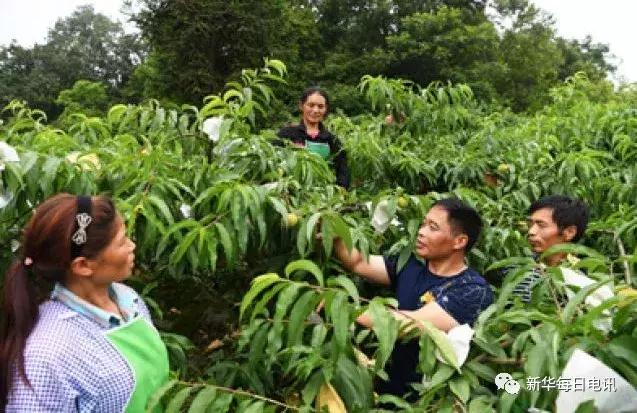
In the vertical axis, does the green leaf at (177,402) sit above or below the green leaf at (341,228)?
below

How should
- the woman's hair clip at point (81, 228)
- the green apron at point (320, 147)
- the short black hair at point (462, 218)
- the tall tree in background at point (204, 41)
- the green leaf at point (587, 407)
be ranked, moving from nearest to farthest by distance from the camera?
the green leaf at point (587, 407) < the woman's hair clip at point (81, 228) < the short black hair at point (462, 218) < the green apron at point (320, 147) < the tall tree in background at point (204, 41)

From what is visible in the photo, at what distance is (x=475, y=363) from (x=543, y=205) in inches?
44.1

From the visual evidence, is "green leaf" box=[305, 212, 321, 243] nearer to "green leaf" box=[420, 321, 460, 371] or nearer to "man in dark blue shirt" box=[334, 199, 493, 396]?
"man in dark blue shirt" box=[334, 199, 493, 396]

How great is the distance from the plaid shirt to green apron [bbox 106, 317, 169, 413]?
2 cm

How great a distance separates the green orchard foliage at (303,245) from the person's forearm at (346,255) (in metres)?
0.04

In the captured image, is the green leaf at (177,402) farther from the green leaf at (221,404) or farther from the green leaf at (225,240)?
the green leaf at (225,240)

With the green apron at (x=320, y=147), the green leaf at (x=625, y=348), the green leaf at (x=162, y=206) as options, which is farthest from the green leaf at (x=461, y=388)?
the green apron at (x=320, y=147)

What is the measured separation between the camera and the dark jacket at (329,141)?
9.92 feet

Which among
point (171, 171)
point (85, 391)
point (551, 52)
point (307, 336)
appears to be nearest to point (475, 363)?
point (307, 336)

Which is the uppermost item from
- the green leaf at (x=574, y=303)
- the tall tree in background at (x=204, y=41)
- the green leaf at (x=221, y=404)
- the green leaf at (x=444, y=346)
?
the tall tree in background at (x=204, y=41)

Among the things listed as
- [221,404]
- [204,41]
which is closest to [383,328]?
[221,404]

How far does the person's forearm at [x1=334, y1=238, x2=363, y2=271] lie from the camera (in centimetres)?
189

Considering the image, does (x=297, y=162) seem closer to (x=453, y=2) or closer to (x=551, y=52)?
(x=453, y=2)

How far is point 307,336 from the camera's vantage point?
1.47 metres
